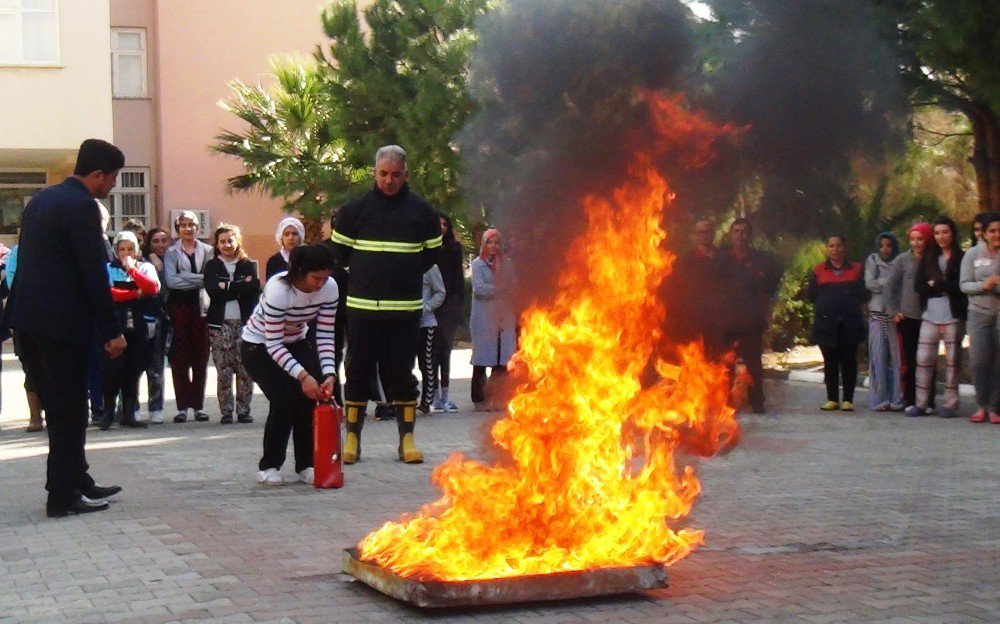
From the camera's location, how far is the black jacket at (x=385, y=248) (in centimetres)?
943

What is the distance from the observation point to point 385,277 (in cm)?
941

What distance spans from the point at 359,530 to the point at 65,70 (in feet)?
76.2

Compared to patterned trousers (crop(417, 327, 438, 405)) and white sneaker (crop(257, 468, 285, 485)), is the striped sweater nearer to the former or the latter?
white sneaker (crop(257, 468, 285, 485))

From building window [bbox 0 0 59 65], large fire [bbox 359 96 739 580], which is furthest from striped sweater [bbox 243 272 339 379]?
building window [bbox 0 0 59 65]

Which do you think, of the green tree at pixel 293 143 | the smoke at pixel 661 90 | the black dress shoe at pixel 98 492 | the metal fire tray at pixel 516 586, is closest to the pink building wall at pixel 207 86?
the green tree at pixel 293 143

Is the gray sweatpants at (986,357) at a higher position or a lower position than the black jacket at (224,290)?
lower

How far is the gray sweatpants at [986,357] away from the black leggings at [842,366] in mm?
1415

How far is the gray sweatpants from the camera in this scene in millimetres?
13031

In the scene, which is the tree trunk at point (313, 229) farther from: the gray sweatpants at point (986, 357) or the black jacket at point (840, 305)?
the gray sweatpants at point (986, 357)

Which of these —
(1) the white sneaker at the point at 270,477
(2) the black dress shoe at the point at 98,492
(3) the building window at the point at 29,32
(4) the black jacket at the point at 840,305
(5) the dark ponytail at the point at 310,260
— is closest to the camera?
(2) the black dress shoe at the point at 98,492

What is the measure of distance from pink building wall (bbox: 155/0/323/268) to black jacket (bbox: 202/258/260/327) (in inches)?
815

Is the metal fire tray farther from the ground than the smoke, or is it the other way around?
the smoke

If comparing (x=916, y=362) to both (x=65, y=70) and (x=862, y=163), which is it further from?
(x=65, y=70)

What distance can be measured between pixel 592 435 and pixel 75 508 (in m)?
3.36
